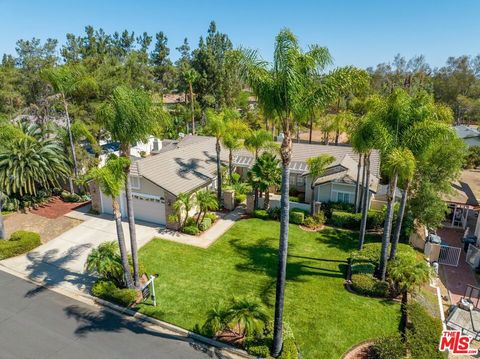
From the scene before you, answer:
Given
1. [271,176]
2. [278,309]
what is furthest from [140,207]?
[278,309]

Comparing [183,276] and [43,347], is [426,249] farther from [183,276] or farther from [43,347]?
[43,347]

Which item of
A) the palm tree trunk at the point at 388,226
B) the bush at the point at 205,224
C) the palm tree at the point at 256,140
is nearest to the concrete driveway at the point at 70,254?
the bush at the point at 205,224

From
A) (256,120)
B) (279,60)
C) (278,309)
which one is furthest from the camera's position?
(256,120)

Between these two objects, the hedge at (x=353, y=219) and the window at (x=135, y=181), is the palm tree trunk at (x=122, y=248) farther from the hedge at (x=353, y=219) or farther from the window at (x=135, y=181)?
the hedge at (x=353, y=219)

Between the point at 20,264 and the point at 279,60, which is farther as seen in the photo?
the point at 20,264

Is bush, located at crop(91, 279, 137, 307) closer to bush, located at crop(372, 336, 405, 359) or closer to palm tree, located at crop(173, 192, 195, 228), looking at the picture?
palm tree, located at crop(173, 192, 195, 228)

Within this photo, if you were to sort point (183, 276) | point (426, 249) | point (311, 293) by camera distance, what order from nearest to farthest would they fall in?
point (311, 293) → point (183, 276) → point (426, 249)
